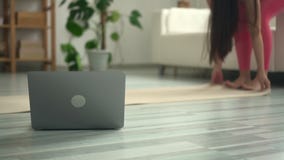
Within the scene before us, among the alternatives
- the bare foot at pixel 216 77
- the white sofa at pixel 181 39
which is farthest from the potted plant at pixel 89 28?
the bare foot at pixel 216 77

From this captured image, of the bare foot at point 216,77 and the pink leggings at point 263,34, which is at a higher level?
the pink leggings at point 263,34

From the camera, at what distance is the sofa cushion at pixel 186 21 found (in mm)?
3766

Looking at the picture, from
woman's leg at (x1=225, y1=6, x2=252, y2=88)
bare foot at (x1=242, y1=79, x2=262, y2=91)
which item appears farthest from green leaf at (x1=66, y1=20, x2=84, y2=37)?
bare foot at (x1=242, y1=79, x2=262, y2=91)

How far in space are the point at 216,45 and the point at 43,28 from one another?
1.97m

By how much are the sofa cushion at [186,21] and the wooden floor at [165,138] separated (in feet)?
6.55

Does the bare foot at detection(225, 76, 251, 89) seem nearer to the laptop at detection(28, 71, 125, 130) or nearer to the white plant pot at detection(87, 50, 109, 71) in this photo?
the laptop at detection(28, 71, 125, 130)

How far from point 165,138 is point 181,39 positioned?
231cm

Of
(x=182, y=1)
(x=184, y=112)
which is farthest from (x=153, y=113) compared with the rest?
(x=182, y=1)

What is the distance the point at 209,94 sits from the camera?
2.32 meters

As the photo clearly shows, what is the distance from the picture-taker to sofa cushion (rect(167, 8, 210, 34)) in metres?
3.77

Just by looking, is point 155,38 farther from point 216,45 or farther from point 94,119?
point 94,119

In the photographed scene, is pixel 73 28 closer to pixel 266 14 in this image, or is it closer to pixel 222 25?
pixel 222 25

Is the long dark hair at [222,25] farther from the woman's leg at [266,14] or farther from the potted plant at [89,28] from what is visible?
the potted plant at [89,28]

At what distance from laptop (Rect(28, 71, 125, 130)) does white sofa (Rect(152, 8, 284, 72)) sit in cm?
186
